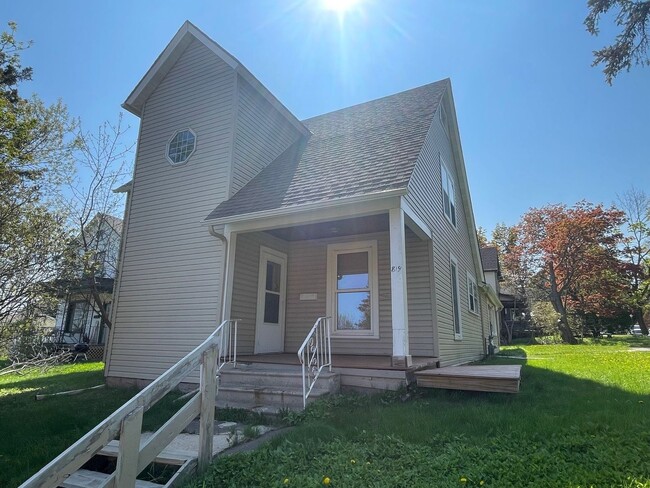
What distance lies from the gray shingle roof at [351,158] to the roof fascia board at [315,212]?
12 cm

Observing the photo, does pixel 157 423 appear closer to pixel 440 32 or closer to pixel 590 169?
pixel 440 32

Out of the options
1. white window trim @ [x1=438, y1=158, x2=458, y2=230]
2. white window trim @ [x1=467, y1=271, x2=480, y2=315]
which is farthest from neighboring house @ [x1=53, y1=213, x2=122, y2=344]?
white window trim @ [x1=467, y1=271, x2=480, y2=315]

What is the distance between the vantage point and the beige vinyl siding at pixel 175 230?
7059 mm

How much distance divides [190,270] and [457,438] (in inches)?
217

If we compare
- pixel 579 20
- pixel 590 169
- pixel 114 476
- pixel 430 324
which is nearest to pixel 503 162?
pixel 590 169

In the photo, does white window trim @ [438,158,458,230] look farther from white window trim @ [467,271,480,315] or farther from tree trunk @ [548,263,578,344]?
tree trunk @ [548,263,578,344]

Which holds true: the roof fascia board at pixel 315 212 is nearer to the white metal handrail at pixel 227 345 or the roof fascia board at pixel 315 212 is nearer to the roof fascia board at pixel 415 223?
the roof fascia board at pixel 415 223

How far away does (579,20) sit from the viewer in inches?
329

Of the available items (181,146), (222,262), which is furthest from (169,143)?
(222,262)

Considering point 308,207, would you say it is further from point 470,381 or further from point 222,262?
point 470,381

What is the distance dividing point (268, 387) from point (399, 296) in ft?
7.04

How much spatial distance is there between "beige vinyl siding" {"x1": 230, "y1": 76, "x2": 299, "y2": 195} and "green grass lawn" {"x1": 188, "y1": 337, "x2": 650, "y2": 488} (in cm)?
496

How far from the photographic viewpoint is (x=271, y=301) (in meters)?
7.99

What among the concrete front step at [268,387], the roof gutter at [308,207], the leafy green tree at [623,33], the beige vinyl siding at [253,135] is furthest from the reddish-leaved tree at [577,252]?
the concrete front step at [268,387]
